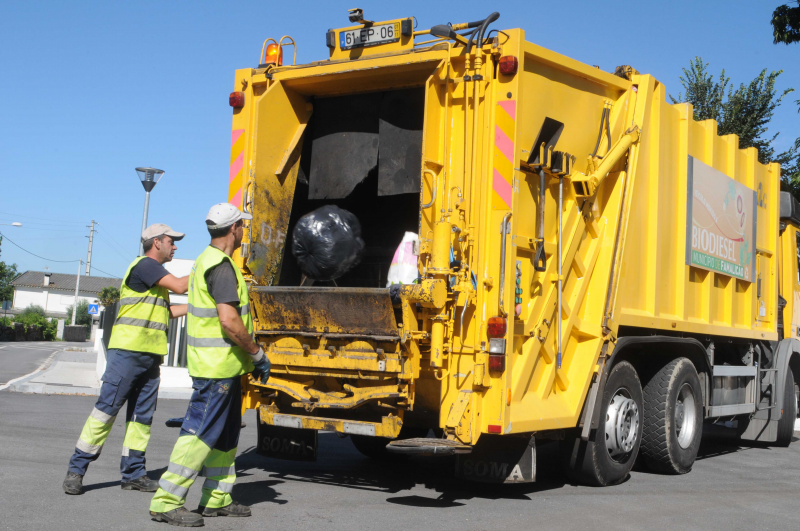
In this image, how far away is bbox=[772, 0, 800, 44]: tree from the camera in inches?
424

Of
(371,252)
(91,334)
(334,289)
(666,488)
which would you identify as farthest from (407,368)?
(91,334)

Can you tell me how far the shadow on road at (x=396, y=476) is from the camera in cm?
520

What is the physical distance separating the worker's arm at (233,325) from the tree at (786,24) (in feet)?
32.0

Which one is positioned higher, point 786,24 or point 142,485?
point 786,24

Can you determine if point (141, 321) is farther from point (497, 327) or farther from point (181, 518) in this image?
point (497, 327)

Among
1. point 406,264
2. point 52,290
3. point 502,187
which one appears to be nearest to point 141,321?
point 406,264

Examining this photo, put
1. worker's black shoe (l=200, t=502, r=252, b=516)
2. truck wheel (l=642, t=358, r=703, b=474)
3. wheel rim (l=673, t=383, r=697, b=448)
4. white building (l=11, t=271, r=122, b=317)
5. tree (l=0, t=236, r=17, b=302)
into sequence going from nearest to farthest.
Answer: worker's black shoe (l=200, t=502, r=252, b=516)
truck wheel (l=642, t=358, r=703, b=474)
wheel rim (l=673, t=383, r=697, b=448)
tree (l=0, t=236, r=17, b=302)
white building (l=11, t=271, r=122, b=317)

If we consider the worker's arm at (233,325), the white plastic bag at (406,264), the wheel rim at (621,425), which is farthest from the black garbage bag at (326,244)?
the wheel rim at (621,425)

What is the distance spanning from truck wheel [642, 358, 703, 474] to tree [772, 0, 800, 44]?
6423mm

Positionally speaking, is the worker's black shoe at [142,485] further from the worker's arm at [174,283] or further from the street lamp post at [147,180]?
the street lamp post at [147,180]

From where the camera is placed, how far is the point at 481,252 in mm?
4801

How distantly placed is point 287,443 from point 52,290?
10631cm

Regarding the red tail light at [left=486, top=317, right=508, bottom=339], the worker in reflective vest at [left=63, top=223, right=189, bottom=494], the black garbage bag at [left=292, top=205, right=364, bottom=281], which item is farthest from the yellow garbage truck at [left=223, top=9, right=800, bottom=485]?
the worker in reflective vest at [left=63, top=223, right=189, bottom=494]

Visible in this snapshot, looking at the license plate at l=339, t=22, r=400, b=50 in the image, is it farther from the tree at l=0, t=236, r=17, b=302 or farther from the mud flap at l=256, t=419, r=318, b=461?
the tree at l=0, t=236, r=17, b=302
